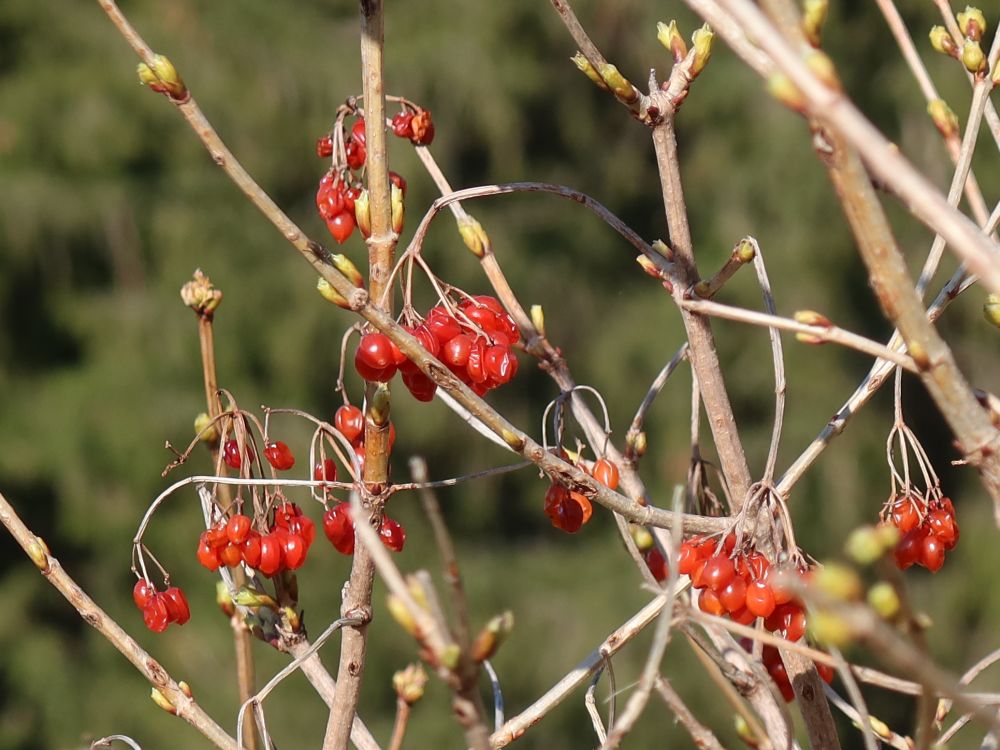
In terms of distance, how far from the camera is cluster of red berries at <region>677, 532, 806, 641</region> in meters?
0.66

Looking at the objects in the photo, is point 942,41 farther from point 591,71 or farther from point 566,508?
point 566,508

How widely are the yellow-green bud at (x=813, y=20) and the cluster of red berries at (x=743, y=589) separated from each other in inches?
12.2

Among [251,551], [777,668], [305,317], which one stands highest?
[251,551]

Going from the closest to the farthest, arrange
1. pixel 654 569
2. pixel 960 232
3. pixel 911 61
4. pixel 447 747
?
pixel 960 232
pixel 911 61
pixel 654 569
pixel 447 747

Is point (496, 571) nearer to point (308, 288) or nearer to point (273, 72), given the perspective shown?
point (308, 288)

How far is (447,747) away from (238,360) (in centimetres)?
153

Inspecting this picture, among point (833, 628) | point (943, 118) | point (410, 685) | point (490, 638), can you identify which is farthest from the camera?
point (943, 118)

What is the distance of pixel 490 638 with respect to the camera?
0.46 m

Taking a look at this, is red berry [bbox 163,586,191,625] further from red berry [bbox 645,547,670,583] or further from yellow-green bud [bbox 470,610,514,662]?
yellow-green bud [bbox 470,610,514,662]

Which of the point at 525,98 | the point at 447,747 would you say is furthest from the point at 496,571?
the point at 525,98

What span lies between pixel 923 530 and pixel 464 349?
0.34 meters

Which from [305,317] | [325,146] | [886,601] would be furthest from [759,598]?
[305,317]

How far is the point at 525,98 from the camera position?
441 centimetres

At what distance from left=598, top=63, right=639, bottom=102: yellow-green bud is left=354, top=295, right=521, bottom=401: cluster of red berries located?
6.3 inches
